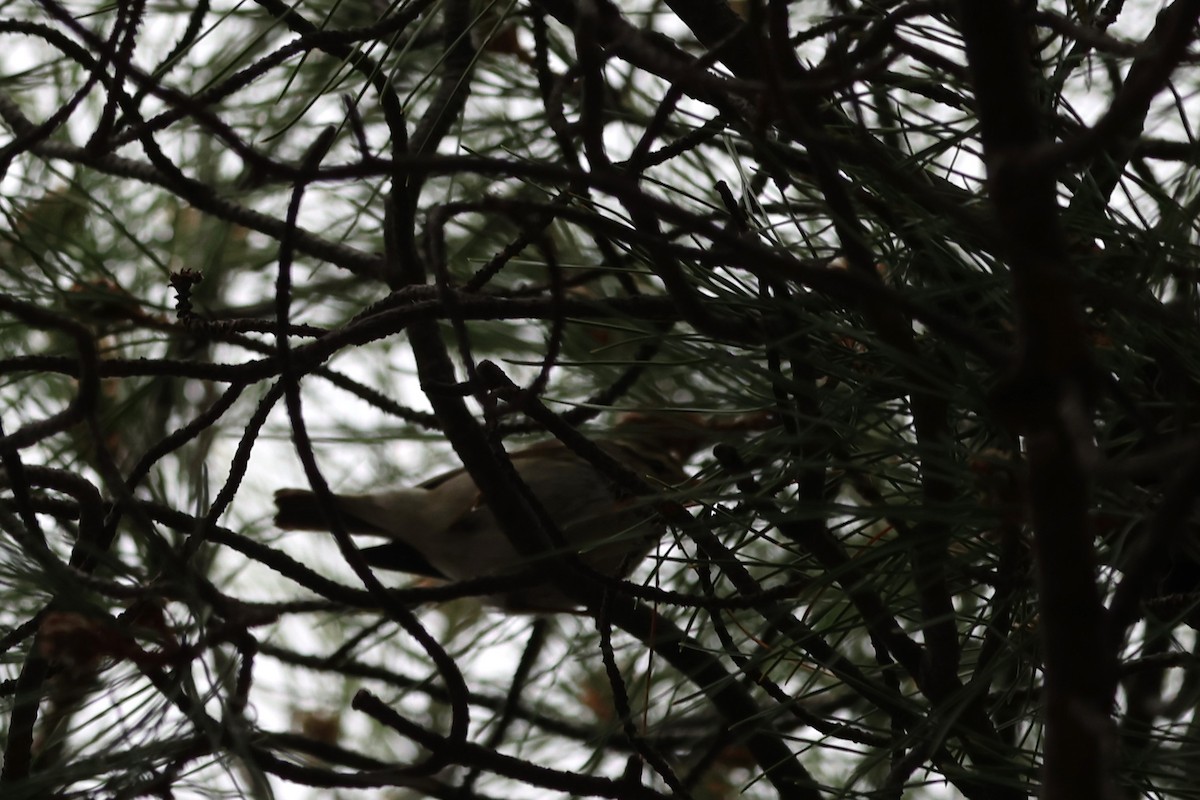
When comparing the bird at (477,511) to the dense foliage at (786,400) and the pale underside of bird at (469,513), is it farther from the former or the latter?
the dense foliage at (786,400)

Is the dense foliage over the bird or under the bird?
under

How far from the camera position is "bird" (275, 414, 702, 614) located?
210 centimetres

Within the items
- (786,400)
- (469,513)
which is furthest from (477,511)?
(786,400)

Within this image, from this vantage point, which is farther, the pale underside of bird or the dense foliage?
the pale underside of bird

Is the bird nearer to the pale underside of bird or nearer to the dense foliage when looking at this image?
the pale underside of bird

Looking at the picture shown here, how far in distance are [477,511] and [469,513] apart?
15 millimetres

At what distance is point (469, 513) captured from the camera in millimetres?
2178

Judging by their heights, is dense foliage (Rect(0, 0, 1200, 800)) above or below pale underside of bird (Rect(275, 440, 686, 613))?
below

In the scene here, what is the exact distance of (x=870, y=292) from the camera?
63cm

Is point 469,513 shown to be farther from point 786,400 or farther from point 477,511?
point 786,400

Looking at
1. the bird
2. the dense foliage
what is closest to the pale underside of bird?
the bird

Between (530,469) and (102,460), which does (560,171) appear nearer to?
(102,460)

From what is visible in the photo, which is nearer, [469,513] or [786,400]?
[786,400]

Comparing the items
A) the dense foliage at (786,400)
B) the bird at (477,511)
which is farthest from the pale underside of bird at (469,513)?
the dense foliage at (786,400)
